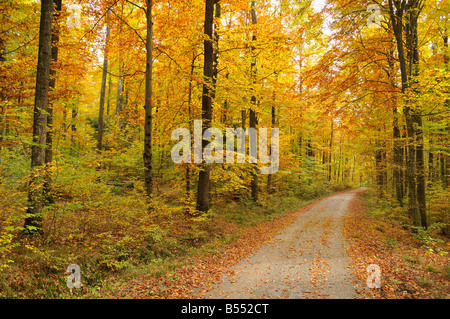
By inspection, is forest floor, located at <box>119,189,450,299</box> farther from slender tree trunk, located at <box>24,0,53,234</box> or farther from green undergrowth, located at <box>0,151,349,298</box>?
slender tree trunk, located at <box>24,0,53,234</box>

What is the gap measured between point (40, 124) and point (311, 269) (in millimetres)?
8349

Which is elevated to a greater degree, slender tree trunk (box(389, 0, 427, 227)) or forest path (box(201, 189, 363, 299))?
slender tree trunk (box(389, 0, 427, 227))

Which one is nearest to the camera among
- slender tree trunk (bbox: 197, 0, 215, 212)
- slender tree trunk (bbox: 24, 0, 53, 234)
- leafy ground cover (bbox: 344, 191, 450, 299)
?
leafy ground cover (bbox: 344, 191, 450, 299)

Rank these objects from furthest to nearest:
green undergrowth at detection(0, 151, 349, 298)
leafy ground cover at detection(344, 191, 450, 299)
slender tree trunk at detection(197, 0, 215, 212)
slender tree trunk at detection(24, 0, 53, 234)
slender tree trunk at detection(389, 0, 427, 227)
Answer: slender tree trunk at detection(197, 0, 215, 212), slender tree trunk at detection(389, 0, 427, 227), slender tree trunk at detection(24, 0, 53, 234), leafy ground cover at detection(344, 191, 450, 299), green undergrowth at detection(0, 151, 349, 298)

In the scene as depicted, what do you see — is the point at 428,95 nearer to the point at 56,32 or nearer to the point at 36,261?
the point at 36,261

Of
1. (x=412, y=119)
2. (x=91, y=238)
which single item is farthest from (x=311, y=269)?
(x=412, y=119)

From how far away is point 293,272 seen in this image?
19.4ft

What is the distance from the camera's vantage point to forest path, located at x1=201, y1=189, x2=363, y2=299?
16.1 feet

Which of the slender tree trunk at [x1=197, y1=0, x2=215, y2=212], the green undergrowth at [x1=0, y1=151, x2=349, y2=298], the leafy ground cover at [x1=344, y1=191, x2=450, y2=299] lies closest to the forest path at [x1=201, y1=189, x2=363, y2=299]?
the leafy ground cover at [x1=344, y1=191, x2=450, y2=299]

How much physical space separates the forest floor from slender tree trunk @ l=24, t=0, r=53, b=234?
3.47 metres

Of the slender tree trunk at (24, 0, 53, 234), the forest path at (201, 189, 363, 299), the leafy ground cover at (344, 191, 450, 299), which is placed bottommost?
the forest path at (201, 189, 363, 299)

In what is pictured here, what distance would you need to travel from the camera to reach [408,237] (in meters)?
9.38

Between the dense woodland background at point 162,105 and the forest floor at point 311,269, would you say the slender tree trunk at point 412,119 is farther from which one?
the forest floor at point 311,269

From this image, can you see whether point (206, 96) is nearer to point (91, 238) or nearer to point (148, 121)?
point (148, 121)
